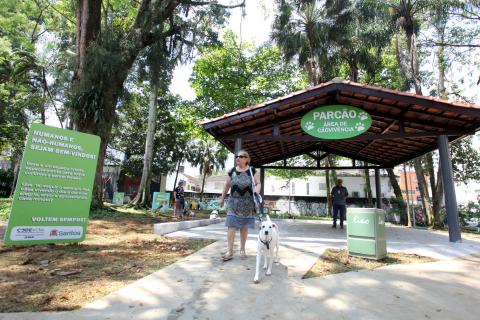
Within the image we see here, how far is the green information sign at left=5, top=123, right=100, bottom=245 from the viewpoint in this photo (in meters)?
5.11

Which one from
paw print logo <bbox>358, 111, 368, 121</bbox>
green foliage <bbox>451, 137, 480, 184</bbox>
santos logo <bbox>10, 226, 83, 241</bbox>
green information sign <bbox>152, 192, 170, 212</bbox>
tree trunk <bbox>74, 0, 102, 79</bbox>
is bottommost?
santos logo <bbox>10, 226, 83, 241</bbox>

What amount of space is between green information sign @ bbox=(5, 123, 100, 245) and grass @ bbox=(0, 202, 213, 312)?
1.11 feet

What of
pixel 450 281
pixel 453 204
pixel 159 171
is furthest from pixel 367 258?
pixel 159 171

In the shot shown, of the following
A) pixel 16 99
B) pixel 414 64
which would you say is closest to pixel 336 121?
pixel 414 64

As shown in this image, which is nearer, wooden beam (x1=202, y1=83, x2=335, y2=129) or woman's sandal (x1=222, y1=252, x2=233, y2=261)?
woman's sandal (x1=222, y1=252, x2=233, y2=261)

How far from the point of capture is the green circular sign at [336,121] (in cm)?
783

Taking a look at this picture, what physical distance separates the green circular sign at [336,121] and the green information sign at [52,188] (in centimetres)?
526

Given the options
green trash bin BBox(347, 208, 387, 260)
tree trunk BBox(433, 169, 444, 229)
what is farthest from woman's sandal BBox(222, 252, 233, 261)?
tree trunk BBox(433, 169, 444, 229)

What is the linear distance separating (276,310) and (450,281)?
106 inches

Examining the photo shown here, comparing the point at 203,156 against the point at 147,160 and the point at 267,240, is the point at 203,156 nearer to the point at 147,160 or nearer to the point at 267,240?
the point at 147,160

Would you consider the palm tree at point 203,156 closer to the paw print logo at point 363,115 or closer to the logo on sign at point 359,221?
the paw print logo at point 363,115

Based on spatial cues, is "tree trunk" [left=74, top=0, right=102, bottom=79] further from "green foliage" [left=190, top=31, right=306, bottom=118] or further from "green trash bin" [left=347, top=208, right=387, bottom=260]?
"green trash bin" [left=347, top=208, right=387, bottom=260]

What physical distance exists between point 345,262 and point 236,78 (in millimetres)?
17537

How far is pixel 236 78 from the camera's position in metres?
20.9
